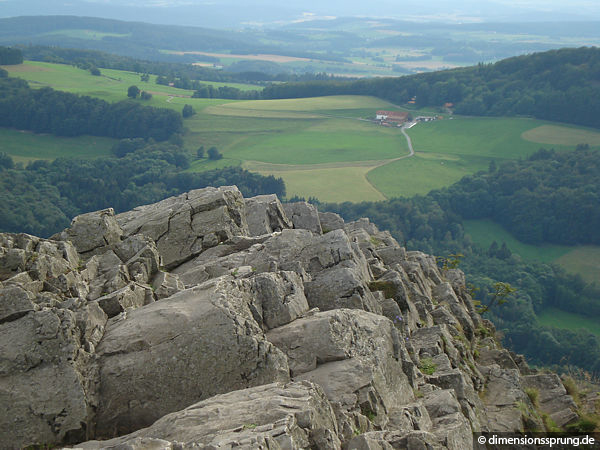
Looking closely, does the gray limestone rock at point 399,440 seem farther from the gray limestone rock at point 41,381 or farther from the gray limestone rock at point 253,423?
the gray limestone rock at point 41,381

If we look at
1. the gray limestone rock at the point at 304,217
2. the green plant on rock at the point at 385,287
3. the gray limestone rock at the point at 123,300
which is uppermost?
the gray limestone rock at the point at 123,300

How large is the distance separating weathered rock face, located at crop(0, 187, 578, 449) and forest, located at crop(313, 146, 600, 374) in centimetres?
5961

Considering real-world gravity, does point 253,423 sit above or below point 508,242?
above

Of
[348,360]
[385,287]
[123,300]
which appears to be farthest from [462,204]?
[123,300]

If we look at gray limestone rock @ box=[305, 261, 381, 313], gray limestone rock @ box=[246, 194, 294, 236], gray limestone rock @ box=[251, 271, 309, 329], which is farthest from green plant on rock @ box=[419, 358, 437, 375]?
gray limestone rock @ box=[246, 194, 294, 236]

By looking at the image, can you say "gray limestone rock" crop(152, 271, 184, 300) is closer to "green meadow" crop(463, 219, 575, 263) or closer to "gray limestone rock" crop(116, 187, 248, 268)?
"gray limestone rock" crop(116, 187, 248, 268)

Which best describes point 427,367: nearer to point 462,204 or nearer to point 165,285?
point 165,285

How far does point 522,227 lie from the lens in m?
147

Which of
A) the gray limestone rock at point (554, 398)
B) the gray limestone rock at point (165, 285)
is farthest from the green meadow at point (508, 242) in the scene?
the gray limestone rock at point (165, 285)

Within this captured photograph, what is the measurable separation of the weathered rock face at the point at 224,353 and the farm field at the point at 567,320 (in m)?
77.7

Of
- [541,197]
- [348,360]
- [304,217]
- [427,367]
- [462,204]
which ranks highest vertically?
[348,360]

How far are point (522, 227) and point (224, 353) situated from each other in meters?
140

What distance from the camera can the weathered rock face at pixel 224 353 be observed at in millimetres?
18688

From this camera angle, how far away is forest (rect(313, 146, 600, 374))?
295ft
